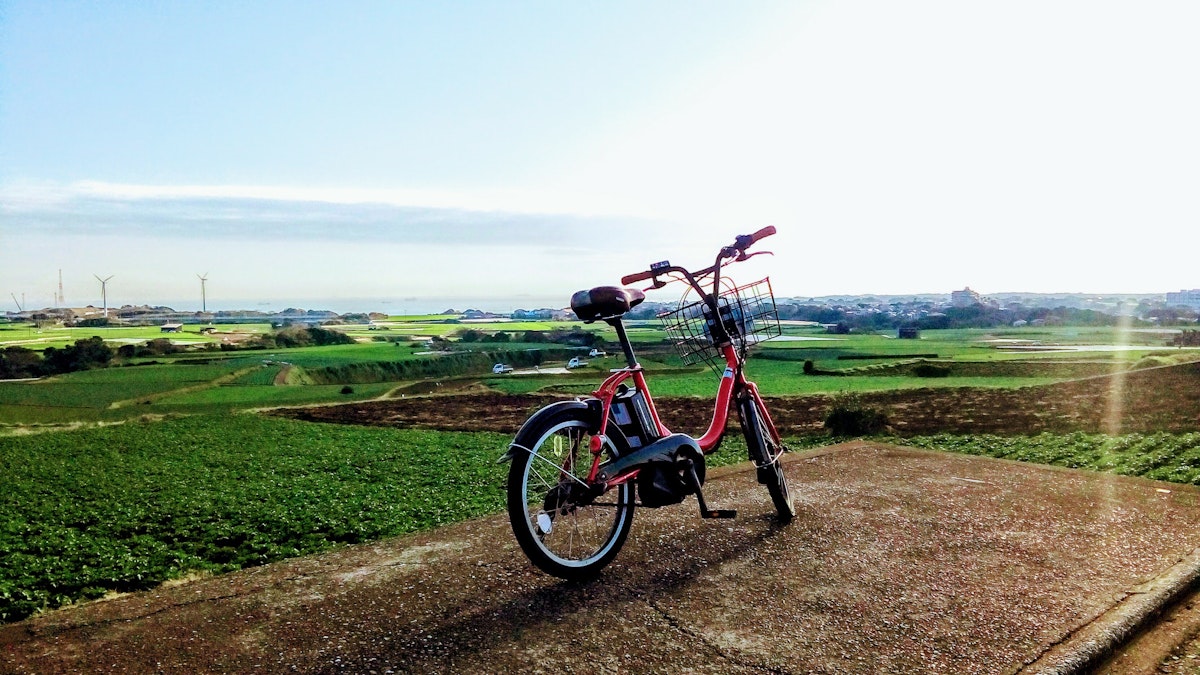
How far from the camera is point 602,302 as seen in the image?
294cm

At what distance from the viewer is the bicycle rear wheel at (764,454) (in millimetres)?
3586

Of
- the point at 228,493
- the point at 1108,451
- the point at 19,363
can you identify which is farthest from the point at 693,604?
the point at 19,363

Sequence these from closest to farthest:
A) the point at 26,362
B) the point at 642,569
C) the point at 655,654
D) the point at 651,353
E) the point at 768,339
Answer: the point at 655,654 < the point at 642,569 < the point at 768,339 < the point at 651,353 < the point at 26,362

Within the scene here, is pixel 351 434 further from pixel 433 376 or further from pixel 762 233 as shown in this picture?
pixel 433 376

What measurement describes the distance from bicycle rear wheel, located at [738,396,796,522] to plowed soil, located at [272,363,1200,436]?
7.64m

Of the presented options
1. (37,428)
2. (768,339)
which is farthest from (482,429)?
(768,339)

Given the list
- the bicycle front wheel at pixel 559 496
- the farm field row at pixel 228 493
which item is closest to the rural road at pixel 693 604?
the bicycle front wheel at pixel 559 496

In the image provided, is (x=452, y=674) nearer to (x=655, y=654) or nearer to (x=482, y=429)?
(x=655, y=654)

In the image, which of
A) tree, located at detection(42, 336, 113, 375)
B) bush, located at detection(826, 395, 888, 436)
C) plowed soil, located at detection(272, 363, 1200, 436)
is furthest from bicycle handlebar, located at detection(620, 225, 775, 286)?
tree, located at detection(42, 336, 113, 375)

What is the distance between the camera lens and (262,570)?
9.68 ft

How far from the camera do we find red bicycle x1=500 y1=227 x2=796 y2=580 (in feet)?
9.00

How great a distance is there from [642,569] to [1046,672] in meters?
1.41

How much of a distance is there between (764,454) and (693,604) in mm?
1217

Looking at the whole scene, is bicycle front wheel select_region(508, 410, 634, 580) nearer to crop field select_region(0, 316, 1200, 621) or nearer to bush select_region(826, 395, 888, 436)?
crop field select_region(0, 316, 1200, 621)
